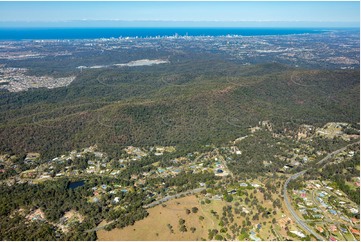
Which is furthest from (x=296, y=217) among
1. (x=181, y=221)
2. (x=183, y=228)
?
(x=181, y=221)

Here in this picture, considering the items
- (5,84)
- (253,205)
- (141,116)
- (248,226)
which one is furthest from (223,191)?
(5,84)

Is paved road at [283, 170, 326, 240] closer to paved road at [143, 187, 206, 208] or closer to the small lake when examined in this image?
paved road at [143, 187, 206, 208]

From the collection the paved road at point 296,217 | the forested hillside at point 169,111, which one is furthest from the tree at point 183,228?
the forested hillside at point 169,111

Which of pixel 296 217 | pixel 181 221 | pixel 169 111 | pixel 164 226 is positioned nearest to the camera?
Answer: pixel 164 226

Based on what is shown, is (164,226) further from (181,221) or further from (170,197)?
(170,197)

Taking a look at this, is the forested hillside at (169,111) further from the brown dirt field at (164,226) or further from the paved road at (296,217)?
the brown dirt field at (164,226)

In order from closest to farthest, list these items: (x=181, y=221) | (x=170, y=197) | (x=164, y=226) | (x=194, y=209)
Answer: (x=164, y=226) < (x=181, y=221) < (x=194, y=209) < (x=170, y=197)

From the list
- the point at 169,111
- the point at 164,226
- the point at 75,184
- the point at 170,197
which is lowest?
the point at 75,184

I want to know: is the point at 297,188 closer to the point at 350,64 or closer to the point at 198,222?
the point at 198,222
